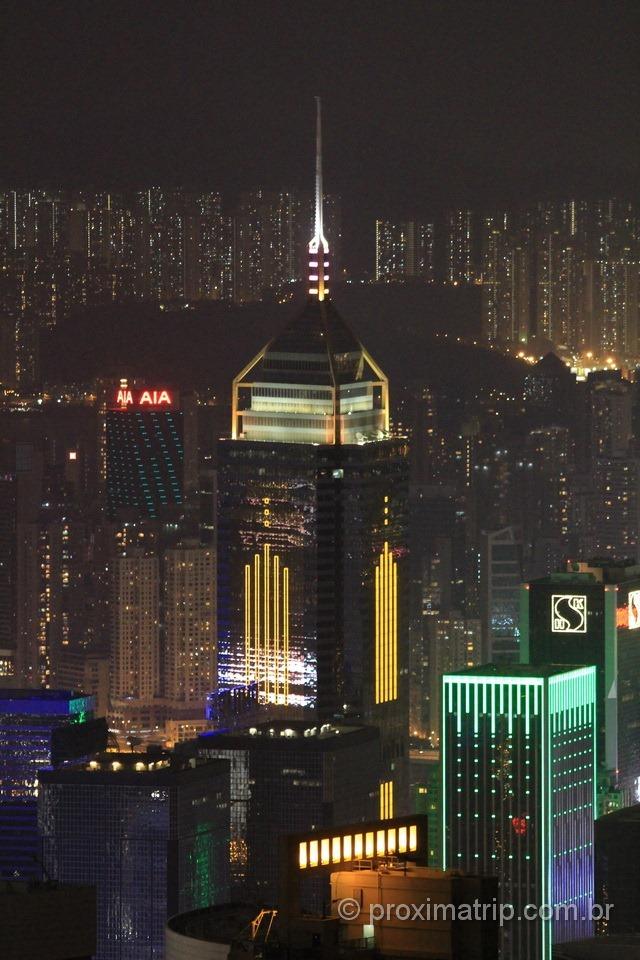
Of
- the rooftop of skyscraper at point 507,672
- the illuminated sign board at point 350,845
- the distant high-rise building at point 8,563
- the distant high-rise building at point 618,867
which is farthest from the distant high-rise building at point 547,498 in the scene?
the illuminated sign board at point 350,845

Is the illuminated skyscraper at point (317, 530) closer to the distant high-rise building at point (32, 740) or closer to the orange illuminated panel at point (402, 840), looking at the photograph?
the distant high-rise building at point (32, 740)

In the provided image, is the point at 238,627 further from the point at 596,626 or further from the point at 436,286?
the point at 436,286

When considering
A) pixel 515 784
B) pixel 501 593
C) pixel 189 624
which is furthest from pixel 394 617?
pixel 501 593

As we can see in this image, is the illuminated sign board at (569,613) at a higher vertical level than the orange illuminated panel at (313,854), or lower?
higher

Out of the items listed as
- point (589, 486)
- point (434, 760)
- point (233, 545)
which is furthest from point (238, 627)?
point (589, 486)

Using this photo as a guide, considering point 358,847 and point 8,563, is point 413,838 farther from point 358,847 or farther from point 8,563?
point 8,563

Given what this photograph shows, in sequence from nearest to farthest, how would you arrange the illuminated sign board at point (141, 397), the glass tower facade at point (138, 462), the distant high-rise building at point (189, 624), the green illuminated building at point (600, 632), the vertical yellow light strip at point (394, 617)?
the green illuminated building at point (600, 632) → the vertical yellow light strip at point (394, 617) → the distant high-rise building at point (189, 624) → the illuminated sign board at point (141, 397) → the glass tower facade at point (138, 462)
